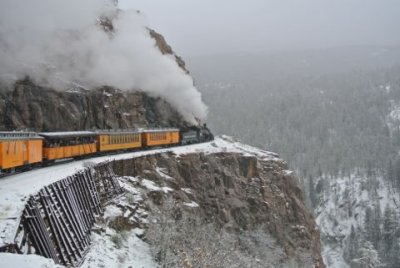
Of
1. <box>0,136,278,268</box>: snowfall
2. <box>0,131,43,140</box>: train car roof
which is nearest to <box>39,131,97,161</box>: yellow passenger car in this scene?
<box>0,131,43,140</box>: train car roof

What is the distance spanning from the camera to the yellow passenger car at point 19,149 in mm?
24028

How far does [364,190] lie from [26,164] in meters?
146

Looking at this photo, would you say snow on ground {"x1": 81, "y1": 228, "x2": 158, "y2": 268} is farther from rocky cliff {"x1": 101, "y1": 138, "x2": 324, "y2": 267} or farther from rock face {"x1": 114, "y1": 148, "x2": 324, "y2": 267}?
rock face {"x1": 114, "y1": 148, "x2": 324, "y2": 267}

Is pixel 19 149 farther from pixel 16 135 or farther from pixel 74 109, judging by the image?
pixel 74 109

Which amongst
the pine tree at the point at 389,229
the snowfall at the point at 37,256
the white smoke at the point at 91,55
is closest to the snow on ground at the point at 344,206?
the pine tree at the point at 389,229

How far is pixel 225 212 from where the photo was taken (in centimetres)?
4262

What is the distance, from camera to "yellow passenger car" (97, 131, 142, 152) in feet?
133

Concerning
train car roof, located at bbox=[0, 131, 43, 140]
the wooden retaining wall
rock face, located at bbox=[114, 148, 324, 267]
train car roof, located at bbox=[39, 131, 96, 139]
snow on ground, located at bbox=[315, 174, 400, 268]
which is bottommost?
snow on ground, located at bbox=[315, 174, 400, 268]

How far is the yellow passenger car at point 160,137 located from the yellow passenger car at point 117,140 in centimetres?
101

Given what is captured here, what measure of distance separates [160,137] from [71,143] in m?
16.1

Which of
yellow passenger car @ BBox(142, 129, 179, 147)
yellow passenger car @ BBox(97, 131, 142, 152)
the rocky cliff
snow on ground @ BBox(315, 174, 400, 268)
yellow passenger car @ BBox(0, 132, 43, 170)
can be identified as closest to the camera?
yellow passenger car @ BBox(0, 132, 43, 170)

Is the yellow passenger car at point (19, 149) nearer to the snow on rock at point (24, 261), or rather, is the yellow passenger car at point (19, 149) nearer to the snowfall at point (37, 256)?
the snowfall at point (37, 256)

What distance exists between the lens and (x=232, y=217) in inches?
1716

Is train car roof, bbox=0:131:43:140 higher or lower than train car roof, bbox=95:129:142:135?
higher
